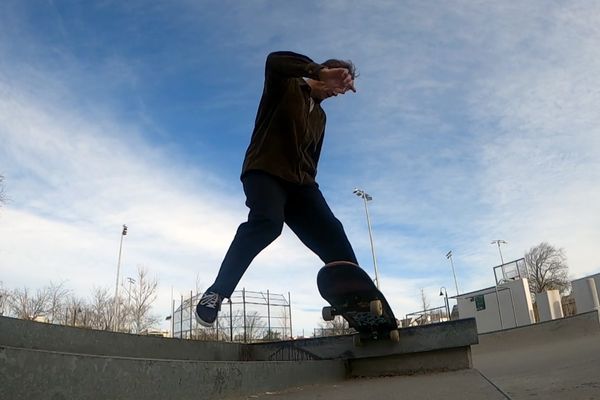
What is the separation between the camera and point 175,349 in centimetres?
294

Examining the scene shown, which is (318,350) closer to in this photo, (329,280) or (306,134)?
→ (329,280)

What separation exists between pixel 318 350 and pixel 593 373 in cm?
219

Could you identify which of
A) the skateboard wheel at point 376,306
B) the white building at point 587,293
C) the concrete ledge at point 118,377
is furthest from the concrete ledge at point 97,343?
the white building at point 587,293

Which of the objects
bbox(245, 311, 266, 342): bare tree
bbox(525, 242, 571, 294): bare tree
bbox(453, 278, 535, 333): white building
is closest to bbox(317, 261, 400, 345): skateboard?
bbox(245, 311, 266, 342): bare tree

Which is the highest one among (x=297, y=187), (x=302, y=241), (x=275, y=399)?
(x=297, y=187)

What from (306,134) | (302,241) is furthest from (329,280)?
(306,134)

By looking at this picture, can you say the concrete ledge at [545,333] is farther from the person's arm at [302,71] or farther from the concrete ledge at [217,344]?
the person's arm at [302,71]

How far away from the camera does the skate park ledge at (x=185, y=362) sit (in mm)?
1127

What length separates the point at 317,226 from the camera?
289cm

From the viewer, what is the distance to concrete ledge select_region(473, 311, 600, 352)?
29.9 ft

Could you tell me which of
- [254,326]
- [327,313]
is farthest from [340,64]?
[254,326]

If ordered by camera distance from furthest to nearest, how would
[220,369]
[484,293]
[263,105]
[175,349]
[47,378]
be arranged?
[484,293], [175,349], [263,105], [220,369], [47,378]

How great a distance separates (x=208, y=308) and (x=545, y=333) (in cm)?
951

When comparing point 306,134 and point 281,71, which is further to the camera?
point 306,134
